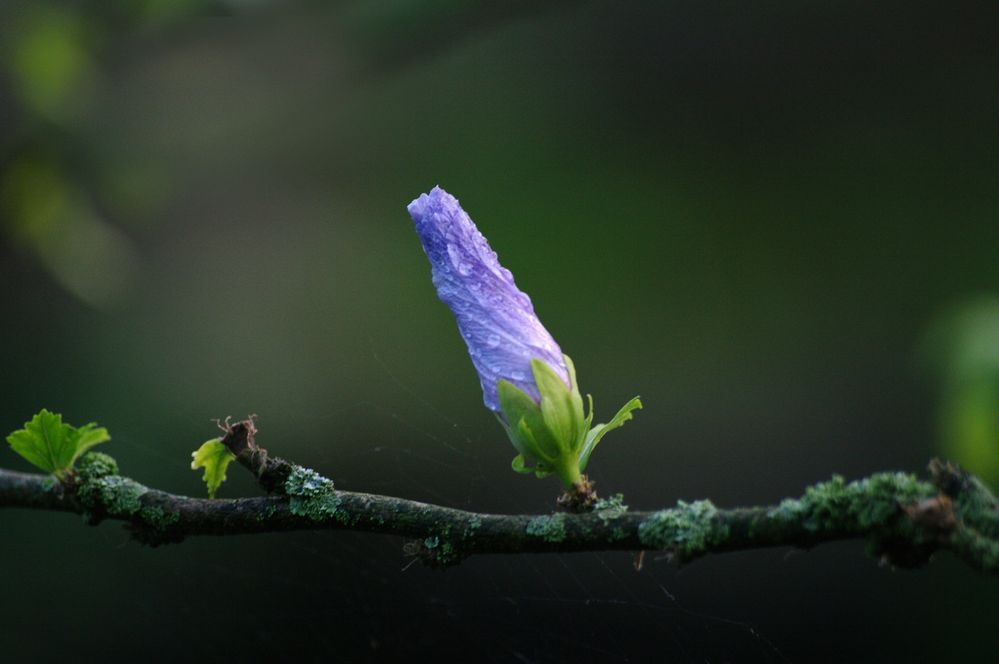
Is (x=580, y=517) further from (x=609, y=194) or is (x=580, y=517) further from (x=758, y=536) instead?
(x=609, y=194)

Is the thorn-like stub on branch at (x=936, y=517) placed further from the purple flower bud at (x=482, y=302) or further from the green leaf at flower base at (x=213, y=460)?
the green leaf at flower base at (x=213, y=460)

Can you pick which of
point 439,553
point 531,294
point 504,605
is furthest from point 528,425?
point 531,294

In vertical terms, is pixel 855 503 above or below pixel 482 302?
below

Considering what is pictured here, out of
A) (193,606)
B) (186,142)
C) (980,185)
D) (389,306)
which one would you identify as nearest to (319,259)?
(389,306)

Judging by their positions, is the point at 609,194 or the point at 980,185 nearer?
the point at 980,185

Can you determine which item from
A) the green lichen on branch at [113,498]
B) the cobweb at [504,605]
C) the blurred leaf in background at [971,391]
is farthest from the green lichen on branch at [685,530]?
the cobweb at [504,605]

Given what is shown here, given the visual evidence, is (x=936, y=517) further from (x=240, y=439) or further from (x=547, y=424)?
(x=240, y=439)

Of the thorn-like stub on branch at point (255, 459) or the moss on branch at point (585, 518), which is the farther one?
the thorn-like stub on branch at point (255, 459)
